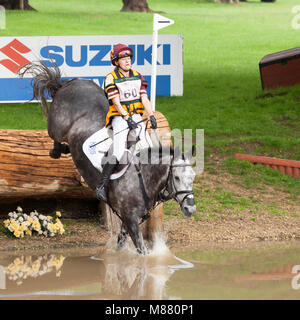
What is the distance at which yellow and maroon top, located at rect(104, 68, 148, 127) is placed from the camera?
24.1 ft

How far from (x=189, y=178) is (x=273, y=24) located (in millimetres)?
30360

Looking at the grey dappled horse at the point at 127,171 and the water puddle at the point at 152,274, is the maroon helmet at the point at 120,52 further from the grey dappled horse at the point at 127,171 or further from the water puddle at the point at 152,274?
the water puddle at the point at 152,274

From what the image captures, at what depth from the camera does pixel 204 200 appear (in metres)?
10.7

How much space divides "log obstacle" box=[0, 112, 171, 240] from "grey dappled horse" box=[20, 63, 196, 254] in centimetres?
65

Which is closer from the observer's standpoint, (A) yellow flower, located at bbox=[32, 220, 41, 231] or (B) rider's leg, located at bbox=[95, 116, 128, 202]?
(B) rider's leg, located at bbox=[95, 116, 128, 202]

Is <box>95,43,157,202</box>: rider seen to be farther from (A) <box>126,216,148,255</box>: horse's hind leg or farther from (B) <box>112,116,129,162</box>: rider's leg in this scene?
(A) <box>126,216,148,255</box>: horse's hind leg

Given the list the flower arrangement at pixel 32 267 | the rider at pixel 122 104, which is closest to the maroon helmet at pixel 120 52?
the rider at pixel 122 104

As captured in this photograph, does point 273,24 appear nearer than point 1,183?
No

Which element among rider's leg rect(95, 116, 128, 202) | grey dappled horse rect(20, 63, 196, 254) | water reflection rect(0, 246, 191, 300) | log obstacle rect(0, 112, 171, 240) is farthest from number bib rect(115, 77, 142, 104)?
water reflection rect(0, 246, 191, 300)

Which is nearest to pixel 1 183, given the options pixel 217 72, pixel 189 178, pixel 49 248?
pixel 49 248

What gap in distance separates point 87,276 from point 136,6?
31.5 m

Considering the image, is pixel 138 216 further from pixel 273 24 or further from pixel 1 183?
pixel 273 24

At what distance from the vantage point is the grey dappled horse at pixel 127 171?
7250mm
